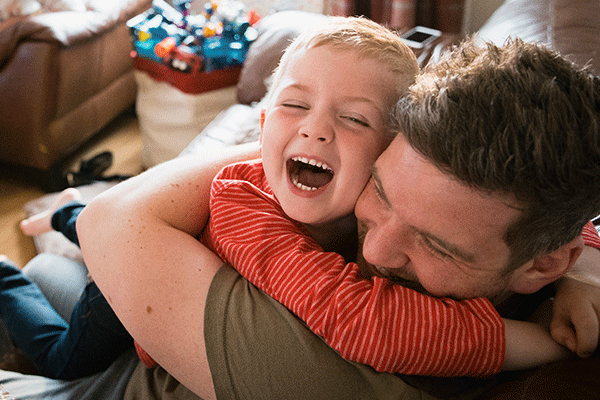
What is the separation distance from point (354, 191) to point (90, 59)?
233 centimetres

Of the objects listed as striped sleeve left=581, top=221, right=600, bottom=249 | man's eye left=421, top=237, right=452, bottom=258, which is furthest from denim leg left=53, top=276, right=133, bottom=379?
striped sleeve left=581, top=221, right=600, bottom=249

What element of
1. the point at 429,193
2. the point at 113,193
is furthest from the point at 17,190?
the point at 429,193

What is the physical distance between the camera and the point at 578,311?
79 centimetres

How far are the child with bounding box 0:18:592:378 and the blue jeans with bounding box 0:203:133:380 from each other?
1.32 feet

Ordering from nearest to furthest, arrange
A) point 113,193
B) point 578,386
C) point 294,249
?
point 578,386 → point 294,249 → point 113,193

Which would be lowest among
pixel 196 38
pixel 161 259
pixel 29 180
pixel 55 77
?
pixel 29 180

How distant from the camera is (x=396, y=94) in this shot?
37.2 inches

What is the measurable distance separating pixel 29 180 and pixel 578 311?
287 cm

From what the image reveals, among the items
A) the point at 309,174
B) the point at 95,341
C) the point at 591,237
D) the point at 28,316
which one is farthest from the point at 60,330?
the point at 591,237

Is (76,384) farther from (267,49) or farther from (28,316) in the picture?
(267,49)

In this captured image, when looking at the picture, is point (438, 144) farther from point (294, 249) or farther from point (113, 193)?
point (113, 193)

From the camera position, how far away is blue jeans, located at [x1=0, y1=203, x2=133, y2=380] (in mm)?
1189

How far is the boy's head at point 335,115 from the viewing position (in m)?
0.92

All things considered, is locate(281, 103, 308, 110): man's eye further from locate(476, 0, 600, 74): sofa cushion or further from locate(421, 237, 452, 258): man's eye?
locate(476, 0, 600, 74): sofa cushion
